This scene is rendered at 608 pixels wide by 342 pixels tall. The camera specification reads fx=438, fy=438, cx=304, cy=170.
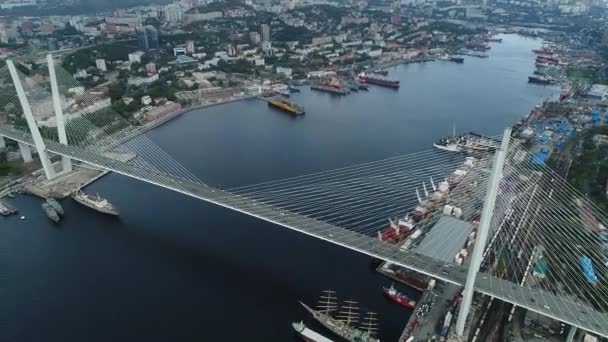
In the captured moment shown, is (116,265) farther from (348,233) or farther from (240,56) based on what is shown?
(240,56)

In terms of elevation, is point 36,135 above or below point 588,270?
above

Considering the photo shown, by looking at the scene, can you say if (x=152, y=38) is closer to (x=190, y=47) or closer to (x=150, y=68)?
(x=190, y=47)

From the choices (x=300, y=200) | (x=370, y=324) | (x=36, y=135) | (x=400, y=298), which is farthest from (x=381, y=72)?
(x=370, y=324)

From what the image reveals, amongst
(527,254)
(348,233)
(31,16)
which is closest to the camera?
(348,233)

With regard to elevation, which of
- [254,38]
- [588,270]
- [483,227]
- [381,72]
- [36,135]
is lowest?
[381,72]

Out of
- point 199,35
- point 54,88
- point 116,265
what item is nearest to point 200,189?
point 116,265

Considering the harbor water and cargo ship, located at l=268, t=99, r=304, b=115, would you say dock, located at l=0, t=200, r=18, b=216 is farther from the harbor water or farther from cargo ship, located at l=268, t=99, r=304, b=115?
cargo ship, located at l=268, t=99, r=304, b=115

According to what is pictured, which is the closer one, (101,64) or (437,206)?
(437,206)
